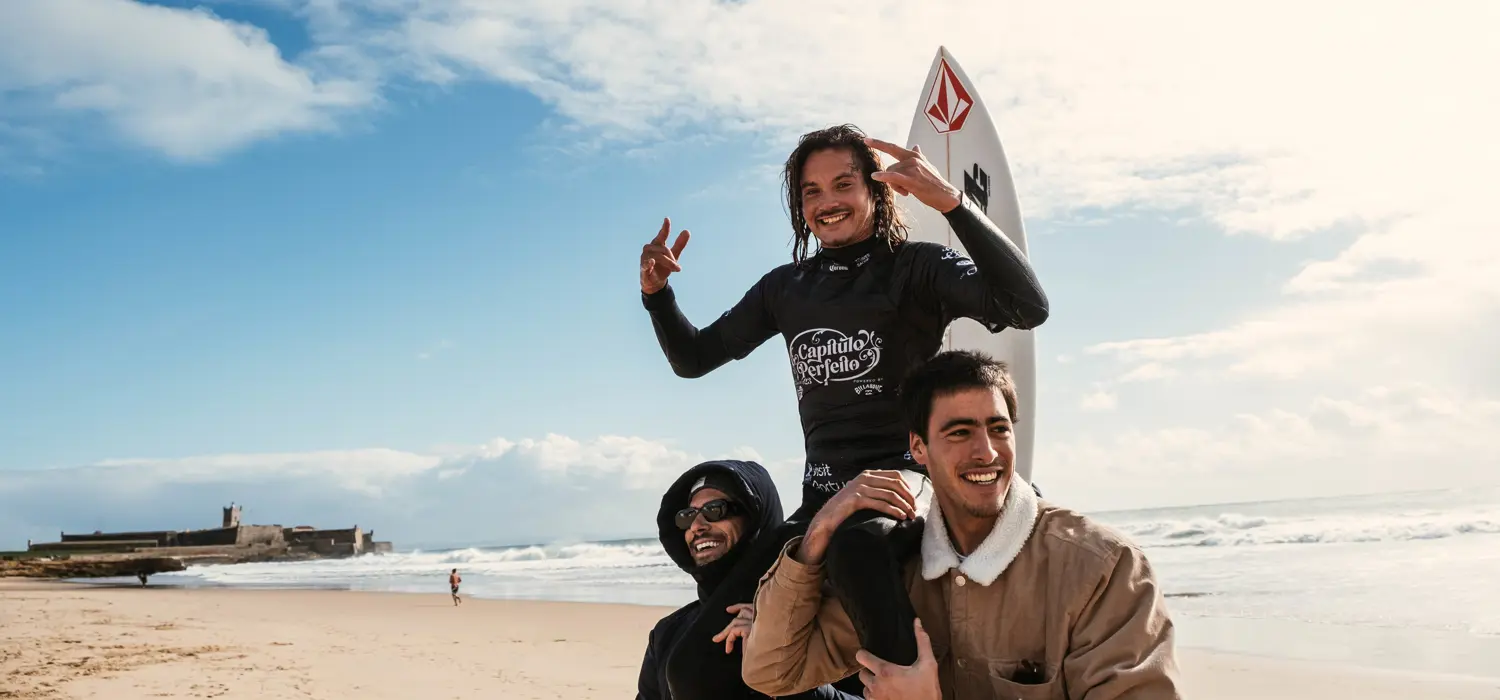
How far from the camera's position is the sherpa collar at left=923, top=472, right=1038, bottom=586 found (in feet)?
Result: 6.35

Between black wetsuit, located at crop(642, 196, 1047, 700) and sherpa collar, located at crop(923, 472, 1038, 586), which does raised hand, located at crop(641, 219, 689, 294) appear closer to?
black wetsuit, located at crop(642, 196, 1047, 700)

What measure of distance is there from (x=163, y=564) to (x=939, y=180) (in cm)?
3493

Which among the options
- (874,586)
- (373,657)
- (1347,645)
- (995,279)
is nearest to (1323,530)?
(1347,645)

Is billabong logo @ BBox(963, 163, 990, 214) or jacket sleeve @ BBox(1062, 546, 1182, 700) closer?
jacket sleeve @ BBox(1062, 546, 1182, 700)

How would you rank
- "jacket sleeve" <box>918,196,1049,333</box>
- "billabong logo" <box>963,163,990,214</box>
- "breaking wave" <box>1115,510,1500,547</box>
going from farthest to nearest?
1. "breaking wave" <box>1115,510,1500,547</box>
2. "billabong logo" <box>963,163,990,214</box>
3. "jacket sleeve" <box>918,196,1049,333</box>

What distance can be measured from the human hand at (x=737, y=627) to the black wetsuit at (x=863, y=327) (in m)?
0.05

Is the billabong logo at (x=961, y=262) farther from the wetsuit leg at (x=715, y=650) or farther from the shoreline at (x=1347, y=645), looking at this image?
the shoreline at (x=1347, y=645)

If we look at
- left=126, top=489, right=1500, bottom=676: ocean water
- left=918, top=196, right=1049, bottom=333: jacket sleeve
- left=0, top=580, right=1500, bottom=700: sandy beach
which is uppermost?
left=918, top=196, right=1049, bottom=333: jacket sleeve

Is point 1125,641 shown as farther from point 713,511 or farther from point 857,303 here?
point 713,511

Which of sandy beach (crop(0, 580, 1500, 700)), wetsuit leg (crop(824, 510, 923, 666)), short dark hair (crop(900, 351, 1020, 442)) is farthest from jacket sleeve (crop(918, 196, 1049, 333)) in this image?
sandy beach (crop(0, 580, 1500, 700))

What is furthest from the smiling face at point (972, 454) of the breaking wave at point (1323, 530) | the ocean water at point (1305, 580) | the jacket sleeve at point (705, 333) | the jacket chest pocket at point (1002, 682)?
the breaking wave at point (1323, 530)

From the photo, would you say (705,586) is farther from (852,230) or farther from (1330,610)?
(1330,610)

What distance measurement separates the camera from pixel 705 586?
9.38 feet

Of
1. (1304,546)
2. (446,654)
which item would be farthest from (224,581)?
(1304,546)
